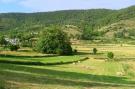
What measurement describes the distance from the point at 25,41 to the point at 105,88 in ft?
433

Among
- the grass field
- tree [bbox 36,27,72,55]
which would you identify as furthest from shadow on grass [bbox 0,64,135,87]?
tree [bbox 36,27,72,55]

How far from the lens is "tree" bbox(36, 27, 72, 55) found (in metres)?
112

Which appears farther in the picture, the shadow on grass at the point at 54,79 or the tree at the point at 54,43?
the tree at the point at 54,43

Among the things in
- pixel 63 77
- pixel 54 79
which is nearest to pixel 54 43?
pixel 63 77

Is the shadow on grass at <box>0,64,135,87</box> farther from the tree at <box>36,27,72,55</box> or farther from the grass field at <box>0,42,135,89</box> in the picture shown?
the tree at <box>36,27,72,55</box>

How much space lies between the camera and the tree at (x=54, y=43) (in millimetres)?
112463

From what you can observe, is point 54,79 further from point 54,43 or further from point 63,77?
point 54,43

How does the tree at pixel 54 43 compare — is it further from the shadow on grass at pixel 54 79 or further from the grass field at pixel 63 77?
the shadow on grass at pixel 54 79

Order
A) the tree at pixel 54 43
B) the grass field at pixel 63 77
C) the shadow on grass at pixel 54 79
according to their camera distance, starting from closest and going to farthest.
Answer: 1. the grass field at pixel 63 77
2. the shadow on grass at pixel 54 79
3. the tree at pixel 54 43

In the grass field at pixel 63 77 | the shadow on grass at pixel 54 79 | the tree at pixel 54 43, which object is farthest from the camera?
the tree at pixel 54 43

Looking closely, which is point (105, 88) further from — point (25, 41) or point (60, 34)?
point (25, 41)

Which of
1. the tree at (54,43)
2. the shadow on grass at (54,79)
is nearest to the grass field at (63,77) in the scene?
the shadow on grass at (54,79)

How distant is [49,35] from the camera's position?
388 ft

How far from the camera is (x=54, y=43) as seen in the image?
11525cm
